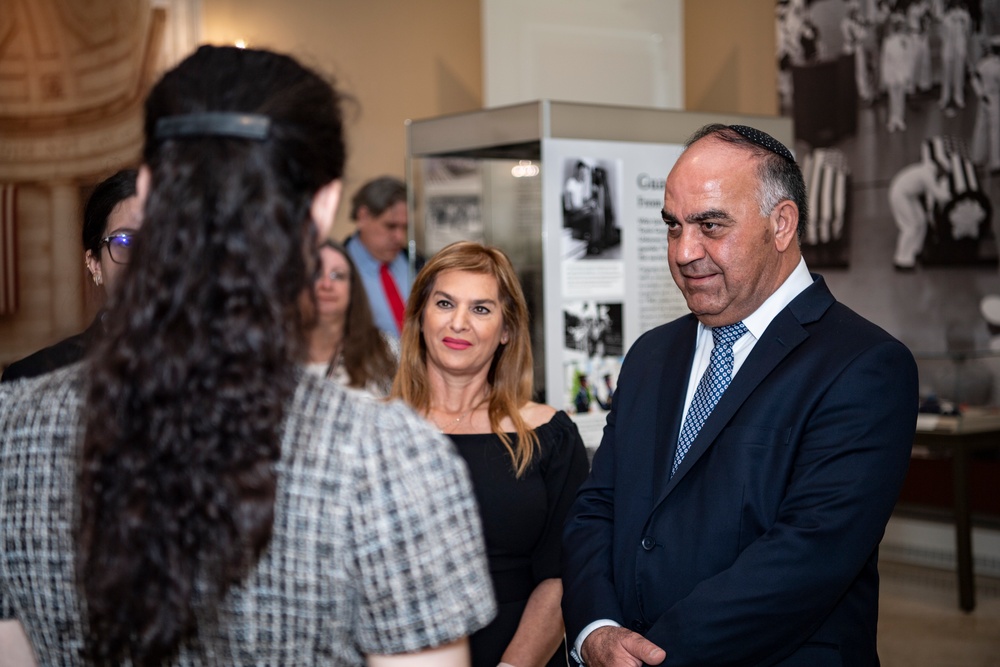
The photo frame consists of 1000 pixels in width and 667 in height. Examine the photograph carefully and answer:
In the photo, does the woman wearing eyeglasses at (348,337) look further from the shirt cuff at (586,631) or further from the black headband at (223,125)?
the black headband at (223,125)

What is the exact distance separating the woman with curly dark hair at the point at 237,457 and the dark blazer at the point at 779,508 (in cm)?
91

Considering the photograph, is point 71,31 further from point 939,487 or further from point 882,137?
point 939,487

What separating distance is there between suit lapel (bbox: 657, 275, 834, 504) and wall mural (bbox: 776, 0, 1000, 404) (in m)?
3.73

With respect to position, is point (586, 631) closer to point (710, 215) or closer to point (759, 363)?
point (759, 363)

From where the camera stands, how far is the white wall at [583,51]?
17.6ft

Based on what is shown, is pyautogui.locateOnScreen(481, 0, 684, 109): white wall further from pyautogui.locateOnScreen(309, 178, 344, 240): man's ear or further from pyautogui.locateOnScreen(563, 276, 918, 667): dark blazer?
pyautogui.locateOnScreen(309, 178, 344, 240): man's ear

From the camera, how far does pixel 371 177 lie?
21.4 ft

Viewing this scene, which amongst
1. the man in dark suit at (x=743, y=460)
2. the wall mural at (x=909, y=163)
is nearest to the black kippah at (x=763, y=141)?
the man in dark suit at (x=743, y=460)

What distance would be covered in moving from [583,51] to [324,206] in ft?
15.7

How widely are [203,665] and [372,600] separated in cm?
19

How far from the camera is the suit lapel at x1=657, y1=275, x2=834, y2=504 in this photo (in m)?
1.94

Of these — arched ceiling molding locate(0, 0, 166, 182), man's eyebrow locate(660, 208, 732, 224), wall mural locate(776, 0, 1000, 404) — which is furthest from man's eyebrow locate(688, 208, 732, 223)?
arched ceiling molding locate(0, 0, 166, 182)

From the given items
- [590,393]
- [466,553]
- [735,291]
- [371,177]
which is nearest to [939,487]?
[590,393]

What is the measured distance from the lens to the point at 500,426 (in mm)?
2625
